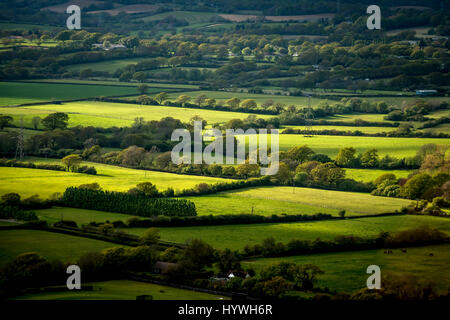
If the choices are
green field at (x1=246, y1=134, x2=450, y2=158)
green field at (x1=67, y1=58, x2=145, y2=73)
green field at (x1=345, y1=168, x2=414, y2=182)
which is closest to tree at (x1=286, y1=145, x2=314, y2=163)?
green field at (x1=246, y1=134, x2=450, y2=158)

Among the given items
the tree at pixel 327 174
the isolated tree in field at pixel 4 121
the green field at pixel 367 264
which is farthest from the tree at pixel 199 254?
the isolated tree in field at pixel 4 121

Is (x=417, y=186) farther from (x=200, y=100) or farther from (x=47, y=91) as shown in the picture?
(x=47, y=91)

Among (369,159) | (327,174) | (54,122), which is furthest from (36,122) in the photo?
(369,159)

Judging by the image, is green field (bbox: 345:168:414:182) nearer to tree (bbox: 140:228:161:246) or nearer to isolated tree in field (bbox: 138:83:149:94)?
tree (bbox: 140:228:161:246)

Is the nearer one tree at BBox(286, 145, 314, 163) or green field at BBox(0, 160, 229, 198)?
green field at BBox(0, 160, 229, 198)

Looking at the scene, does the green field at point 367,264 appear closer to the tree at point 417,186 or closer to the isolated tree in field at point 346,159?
the tree at point 417,186

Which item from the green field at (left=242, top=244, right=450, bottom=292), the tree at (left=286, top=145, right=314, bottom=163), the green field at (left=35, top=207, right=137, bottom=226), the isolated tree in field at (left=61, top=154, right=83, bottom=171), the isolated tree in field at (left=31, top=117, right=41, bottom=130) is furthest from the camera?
the isolated tree in field at (left=31, top=117, right=41, bottom=130)

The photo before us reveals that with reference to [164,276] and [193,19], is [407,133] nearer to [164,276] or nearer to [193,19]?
→ [164,276]
